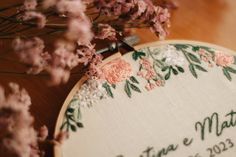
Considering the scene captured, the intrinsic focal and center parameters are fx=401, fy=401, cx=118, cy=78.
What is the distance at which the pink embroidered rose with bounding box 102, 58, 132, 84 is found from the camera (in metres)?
0.77

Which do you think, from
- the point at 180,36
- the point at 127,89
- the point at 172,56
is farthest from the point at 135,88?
the point at 180,36

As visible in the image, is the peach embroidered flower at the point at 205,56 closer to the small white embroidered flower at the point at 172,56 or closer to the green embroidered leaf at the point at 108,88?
the small white embroidered flower at the point at 172,56

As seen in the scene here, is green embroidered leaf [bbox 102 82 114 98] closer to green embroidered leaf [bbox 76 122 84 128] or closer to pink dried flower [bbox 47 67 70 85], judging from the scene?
green embroidered leaf [bbox 76 122 84 128]

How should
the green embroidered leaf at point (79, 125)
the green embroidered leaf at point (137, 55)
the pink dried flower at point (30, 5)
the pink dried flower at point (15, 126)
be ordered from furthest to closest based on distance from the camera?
the green embroidered leaf at point (137, 55)
the green embroidered leaf at point (79, 125)
the pink dried flower at point (30, 5)
the pink dried flower at point (15, 126)

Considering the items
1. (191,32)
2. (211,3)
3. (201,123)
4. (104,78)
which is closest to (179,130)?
(201,123)

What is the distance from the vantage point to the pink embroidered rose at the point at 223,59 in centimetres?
83

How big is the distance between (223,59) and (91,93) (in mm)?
297

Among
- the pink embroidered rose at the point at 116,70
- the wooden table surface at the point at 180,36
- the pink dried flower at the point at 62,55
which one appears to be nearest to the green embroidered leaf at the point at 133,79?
the pink embroidered rose at the point at 116,70

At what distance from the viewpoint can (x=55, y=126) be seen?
0.69 m

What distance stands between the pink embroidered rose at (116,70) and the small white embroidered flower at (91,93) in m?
0.02

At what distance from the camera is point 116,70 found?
0.77m

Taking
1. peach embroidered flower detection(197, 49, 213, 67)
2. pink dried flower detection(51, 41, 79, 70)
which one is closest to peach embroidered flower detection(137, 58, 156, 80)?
peach embroidered flower detection(197, 49, 213, 67)

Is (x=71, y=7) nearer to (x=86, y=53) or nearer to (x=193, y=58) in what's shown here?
(x=86, y=53)

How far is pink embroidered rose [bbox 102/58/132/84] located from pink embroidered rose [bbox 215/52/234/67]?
0.63ft
